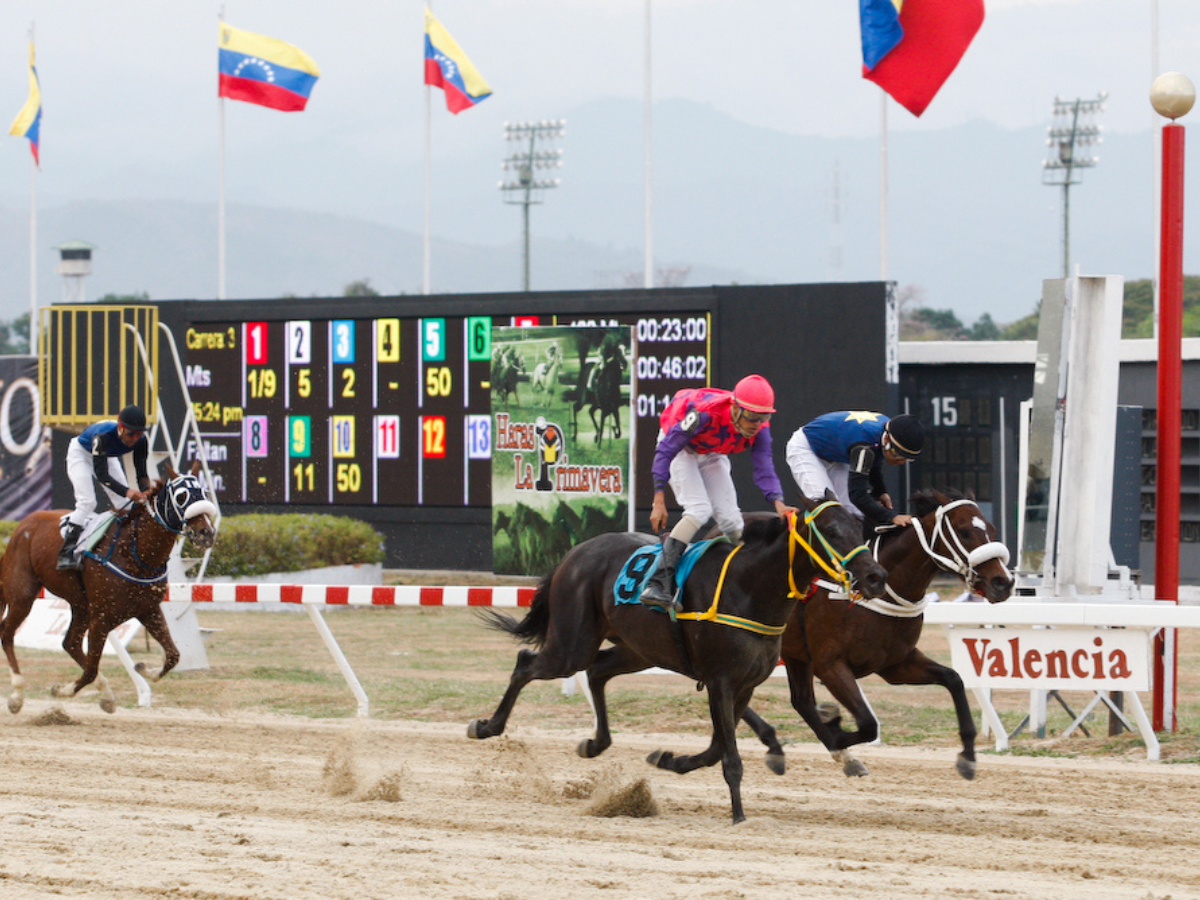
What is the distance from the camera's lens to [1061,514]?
813 cm

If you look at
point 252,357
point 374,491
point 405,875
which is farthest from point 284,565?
point 405,875

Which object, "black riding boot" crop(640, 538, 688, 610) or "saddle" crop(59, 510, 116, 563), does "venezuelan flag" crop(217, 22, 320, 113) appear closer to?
"saddle" crop(59, 510, 116, 563)

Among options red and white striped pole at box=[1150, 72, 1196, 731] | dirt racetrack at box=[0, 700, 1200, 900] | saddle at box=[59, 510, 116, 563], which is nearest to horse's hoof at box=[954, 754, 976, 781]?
dirt racetrack at box=[0, 700, 1200, 900]

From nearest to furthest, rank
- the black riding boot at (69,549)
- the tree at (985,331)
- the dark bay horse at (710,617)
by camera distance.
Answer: the dark bay horse at (710,617) → the black riding boot at (69,549) → the tree at (985,331)

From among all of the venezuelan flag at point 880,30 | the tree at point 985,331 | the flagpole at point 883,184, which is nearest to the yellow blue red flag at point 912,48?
the venezuelan flag at point 880,30

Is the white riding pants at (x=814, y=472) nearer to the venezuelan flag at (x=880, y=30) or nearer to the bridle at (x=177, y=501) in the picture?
the bridle at (x=177, y=501)

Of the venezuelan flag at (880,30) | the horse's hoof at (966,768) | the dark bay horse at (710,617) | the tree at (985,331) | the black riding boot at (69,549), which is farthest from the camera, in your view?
the tree at (985,331)

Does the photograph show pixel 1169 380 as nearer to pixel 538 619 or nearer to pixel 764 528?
pixel 764 528

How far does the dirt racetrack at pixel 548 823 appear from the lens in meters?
4.67

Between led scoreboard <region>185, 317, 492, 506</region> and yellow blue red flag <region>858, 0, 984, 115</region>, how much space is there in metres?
5.36

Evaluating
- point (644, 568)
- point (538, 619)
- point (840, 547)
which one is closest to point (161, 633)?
point (538, 619)

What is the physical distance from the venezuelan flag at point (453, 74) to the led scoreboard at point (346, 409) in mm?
6263

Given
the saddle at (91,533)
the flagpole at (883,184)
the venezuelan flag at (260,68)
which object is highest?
the venezuelan flag at (260,68)

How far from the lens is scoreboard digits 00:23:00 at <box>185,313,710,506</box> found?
53.8 feet
